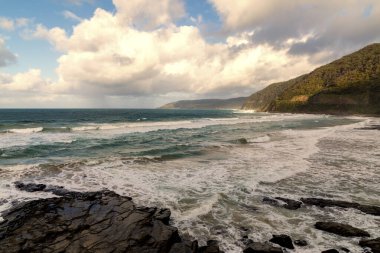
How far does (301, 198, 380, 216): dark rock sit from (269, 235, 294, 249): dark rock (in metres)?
4.31

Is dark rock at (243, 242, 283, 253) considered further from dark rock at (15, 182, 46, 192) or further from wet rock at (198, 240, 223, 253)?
dark rock at (15, 182, 46, 192)

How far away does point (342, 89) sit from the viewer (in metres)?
112

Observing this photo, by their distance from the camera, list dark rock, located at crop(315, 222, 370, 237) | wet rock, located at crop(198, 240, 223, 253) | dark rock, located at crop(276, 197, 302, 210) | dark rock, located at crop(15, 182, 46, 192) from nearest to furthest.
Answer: wet rock, located at crop(198, 240, 223, 253) < dark rock, located at crop(315, 222, 370, 237) < dark rock, located at crop(276, 197, 302, 210) < dark rock, located at crop(15, 182, 46, 192)

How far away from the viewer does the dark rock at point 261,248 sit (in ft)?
28.3

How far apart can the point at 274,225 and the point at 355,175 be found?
9.94 metres

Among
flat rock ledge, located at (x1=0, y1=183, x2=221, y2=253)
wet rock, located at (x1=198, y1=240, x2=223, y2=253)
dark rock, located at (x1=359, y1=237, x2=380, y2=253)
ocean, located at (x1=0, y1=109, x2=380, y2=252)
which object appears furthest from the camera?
ocean, located at (x1=0, y1=109, x2=380, y2=252)

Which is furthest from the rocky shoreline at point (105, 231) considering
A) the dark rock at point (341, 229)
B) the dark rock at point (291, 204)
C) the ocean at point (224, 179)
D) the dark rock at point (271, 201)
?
the dark rock at point (271, 201)

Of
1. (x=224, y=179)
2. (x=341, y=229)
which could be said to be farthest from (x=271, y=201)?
(x=224, y=179)

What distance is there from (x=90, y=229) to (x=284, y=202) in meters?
8.43

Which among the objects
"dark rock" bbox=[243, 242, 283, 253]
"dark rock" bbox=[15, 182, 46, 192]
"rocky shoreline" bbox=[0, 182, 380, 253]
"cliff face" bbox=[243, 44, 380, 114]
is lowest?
"dark rock" bbox=[243, 242, 283, 253]

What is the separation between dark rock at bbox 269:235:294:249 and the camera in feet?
29.9

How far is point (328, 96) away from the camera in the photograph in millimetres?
113938

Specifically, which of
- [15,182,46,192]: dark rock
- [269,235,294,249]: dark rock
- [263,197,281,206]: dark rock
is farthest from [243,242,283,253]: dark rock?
[15,182,46,192]: dark rock

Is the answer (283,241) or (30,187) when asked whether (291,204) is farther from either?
(30,187)
